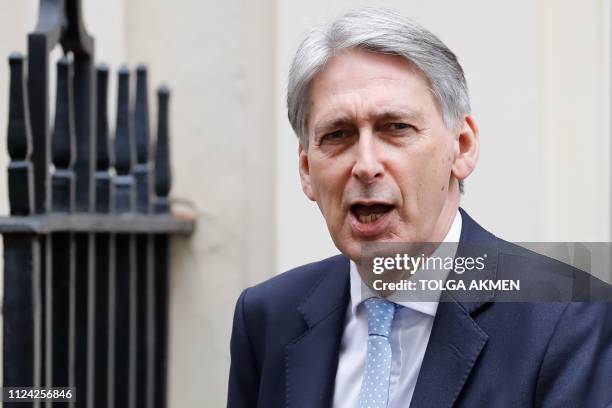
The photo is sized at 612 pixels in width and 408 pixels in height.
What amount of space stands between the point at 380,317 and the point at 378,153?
0.36m

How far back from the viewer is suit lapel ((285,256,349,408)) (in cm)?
265

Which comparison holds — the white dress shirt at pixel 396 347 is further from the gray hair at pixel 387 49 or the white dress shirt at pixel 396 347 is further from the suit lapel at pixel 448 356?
the gray hair at pixel 387 49

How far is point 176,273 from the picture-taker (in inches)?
188

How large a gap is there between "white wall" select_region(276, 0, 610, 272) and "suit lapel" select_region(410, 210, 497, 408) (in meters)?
1.80

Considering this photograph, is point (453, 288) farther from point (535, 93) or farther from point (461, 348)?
point (535, 93)

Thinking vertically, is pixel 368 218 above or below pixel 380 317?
above

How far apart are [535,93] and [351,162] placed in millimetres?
2009

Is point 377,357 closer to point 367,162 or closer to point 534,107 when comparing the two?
point 367,162

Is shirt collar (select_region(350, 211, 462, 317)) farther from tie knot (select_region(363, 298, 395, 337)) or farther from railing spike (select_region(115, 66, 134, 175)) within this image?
railing spike (select_region(115, 66, 134, 175))

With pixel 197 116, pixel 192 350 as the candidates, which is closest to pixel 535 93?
pixel 197 116

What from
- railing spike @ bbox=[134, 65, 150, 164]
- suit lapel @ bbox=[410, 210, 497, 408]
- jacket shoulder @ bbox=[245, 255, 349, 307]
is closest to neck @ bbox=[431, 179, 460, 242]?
suit lapel @ bbox=[410, 210, 497, 408]

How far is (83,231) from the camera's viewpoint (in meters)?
3.66

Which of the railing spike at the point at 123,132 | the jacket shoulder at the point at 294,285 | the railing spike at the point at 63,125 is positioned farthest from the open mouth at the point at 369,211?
the railing spike at the point at 123,132

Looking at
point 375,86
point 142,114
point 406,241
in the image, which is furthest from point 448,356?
point 142,114
